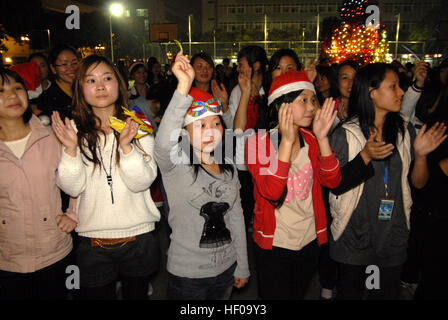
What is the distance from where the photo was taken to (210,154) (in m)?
2.35

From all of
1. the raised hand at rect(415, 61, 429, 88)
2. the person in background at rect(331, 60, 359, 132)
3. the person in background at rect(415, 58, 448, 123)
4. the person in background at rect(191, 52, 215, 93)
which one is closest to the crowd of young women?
the raised hand at rect(415, 61, 429, 88)

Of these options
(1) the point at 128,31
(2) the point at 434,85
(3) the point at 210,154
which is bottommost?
(3) the point at 210,154

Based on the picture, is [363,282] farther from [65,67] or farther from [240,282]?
[65,67]

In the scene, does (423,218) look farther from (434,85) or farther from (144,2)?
(144,2)

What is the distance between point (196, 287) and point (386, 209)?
148 centimetres

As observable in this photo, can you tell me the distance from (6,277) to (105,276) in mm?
681

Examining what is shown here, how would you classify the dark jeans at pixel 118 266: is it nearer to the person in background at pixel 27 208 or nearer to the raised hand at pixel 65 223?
the raised hand at pixel 65 223

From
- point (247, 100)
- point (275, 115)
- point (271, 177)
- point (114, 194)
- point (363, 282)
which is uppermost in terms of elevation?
point (247, 100)

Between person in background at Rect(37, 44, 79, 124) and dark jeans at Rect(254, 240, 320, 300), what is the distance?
7.78ft

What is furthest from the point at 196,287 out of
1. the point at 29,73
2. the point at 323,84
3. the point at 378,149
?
the point at 323,84

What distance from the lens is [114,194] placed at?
7.37 feet

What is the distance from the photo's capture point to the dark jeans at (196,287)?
2168 mm

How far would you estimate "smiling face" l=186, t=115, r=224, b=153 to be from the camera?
2.23m
